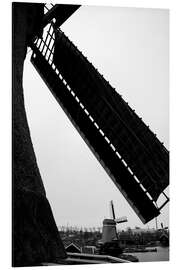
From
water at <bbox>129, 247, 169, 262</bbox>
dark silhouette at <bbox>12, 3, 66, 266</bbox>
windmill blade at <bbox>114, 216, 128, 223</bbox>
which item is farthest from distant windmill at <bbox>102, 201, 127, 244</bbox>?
dark silhouette at <bbox>12, 3, 66, 266</bbox>

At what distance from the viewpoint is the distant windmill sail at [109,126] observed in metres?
8.28

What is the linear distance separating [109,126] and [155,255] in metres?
2.17

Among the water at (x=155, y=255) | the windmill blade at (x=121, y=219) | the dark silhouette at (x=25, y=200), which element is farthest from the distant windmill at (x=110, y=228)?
the dark silhouette at (x=25, y=200)

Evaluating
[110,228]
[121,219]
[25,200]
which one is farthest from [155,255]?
[25,200]

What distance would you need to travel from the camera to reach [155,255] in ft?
25.3

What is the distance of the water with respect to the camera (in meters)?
7.58

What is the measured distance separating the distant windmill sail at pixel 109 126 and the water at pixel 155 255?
45 cm

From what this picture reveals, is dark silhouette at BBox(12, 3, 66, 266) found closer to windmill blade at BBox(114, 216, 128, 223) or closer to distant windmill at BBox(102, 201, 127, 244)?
distant windmill at BBox(102, 201, 127, 244)

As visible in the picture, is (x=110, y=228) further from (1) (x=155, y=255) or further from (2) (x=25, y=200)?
(2) (x=25, y=200)

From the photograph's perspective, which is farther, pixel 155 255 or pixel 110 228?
pixel 155 255

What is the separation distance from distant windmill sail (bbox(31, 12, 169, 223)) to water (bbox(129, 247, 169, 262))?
0.45 m
